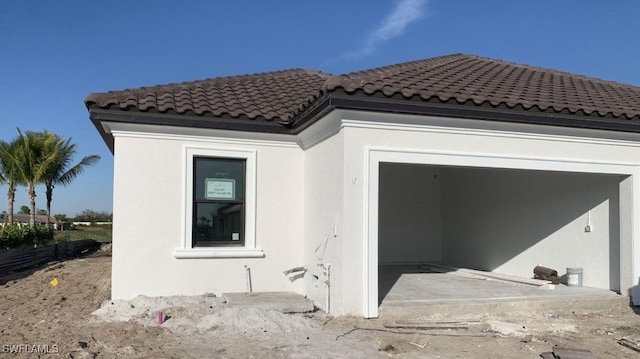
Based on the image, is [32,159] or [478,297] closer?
[478,297]

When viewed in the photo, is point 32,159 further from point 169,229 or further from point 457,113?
point 457,113

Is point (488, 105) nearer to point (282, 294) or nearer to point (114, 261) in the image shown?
point (282, 294)

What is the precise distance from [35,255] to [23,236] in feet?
11.4

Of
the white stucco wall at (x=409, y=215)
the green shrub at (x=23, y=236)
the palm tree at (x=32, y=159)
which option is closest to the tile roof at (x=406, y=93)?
the white stucco wall at (x=409, y=215)

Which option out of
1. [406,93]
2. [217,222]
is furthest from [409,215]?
[406,93]

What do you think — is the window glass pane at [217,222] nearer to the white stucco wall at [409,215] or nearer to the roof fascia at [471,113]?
the roof fascia at [471,113]

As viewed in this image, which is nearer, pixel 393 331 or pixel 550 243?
pixel 393 331

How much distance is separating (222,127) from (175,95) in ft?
4.90

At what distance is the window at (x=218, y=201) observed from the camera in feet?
30.0

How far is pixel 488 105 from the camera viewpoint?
7988mm

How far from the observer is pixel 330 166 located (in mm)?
8148

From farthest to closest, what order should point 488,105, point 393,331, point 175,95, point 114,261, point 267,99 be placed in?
1. point 267,99
2. point 175,95
3. point 114,261
4. point 488,105
5. point 393,331

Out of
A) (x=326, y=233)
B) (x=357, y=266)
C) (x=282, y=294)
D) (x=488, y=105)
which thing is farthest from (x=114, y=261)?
(x=488, y=105)

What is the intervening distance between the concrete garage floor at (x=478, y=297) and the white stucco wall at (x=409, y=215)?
3690 mm
